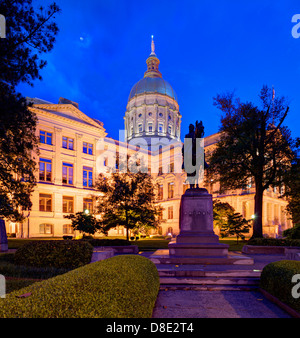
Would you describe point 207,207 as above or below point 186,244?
above

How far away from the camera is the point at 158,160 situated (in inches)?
2547

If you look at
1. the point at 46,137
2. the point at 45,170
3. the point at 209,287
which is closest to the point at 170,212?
the point at 45,170

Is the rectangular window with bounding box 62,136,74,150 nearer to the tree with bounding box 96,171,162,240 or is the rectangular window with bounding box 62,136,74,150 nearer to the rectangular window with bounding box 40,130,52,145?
the rectangular window with bounding box 40,130,52,145

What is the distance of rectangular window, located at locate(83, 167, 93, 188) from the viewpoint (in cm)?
5134

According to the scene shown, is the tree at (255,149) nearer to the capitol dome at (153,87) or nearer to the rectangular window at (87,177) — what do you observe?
the rectangular window at (87,177)

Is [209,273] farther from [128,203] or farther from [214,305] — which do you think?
[128,203]

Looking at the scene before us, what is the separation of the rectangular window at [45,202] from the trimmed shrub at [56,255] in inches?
1394

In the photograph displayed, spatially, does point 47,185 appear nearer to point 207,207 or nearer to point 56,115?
point 56,115

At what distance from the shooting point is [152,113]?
82.6 metres

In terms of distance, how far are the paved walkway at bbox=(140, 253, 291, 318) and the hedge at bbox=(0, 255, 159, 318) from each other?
1.35 m

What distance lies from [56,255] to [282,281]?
8.67 metres
